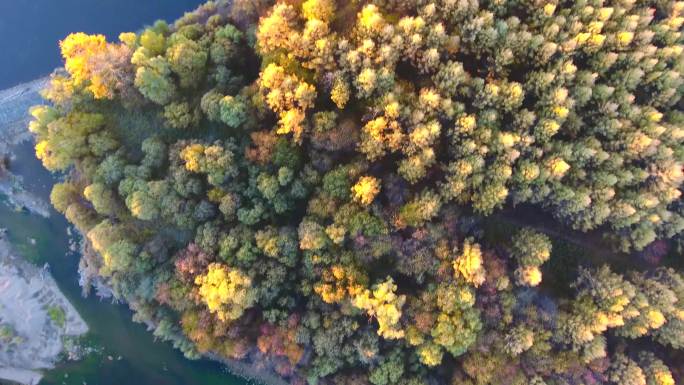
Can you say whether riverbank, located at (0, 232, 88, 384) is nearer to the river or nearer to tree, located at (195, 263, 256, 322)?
the river

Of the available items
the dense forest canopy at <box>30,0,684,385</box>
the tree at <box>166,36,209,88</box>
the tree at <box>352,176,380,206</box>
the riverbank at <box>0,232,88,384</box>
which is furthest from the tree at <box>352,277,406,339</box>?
the riverbank at <box>0,232,88,384</box>

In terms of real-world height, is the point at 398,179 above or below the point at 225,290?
above

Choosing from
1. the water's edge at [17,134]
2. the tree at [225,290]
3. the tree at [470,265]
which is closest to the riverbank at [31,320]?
the water's edge at [17,134]

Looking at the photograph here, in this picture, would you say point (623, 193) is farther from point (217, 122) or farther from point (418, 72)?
point (217, 122)

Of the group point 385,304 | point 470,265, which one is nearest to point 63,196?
point 385,304

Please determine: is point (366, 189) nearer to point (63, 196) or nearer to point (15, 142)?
point (63, 196)

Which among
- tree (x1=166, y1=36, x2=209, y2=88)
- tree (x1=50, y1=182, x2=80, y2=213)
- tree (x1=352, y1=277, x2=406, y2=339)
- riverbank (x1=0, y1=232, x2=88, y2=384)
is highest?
tree (x1=166, y1=36, x2=209, y2=88)
